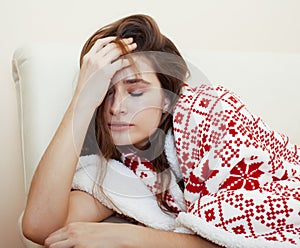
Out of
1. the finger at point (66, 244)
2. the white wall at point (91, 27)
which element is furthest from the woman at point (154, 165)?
the white wall at point (91, 27)

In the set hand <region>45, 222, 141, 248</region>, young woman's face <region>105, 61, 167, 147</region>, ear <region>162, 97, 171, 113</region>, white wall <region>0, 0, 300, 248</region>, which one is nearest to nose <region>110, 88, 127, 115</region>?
young woman's face <region>105, 61, 167, 147</region>

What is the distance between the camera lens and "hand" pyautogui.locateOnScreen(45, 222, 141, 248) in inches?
30.6

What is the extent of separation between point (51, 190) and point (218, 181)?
303 mm

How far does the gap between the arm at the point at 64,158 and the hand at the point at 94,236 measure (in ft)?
0.21

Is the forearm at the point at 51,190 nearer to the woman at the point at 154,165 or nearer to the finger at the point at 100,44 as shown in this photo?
the woman at the point at 154,165

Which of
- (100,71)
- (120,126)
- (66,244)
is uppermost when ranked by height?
(100,71)

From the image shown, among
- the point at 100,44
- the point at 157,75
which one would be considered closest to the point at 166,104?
the point at 157,75

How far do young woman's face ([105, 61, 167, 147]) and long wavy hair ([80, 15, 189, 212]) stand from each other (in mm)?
23

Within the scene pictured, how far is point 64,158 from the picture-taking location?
88cm

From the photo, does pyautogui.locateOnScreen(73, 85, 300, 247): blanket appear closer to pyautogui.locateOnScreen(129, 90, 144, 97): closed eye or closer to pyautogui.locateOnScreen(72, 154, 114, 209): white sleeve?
pyautogui.locateOnScreen(72, 154, 114, 209): white sleeve

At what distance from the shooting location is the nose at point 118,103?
92 cm

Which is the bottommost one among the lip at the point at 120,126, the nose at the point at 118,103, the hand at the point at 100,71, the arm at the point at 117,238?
the arm at the point at 117,238

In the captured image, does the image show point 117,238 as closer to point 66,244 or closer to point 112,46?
point 66,244

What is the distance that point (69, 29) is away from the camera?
4.60 ft
